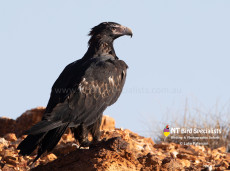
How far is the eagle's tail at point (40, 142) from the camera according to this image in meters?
6.53

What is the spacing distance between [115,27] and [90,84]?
159cm

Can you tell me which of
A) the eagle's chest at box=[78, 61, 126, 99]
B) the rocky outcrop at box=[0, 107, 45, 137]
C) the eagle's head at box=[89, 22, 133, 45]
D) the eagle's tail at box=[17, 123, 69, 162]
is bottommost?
the eagle's tail at box=[17, 123, 69, 162]

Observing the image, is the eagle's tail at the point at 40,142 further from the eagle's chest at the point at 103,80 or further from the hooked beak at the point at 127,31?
the hooked beak at the point at 127,31

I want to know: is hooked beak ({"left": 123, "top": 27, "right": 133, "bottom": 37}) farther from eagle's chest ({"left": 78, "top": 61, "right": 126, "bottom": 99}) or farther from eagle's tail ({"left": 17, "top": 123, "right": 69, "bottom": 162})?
eagle's tail ({"left": 17, "top": 123, "right": 69, "bottom": 162})

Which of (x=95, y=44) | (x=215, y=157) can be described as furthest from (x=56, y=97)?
(x=215, y=157)

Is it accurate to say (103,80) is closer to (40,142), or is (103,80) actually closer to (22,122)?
(40,142)

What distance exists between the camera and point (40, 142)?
A: 671 centimetres

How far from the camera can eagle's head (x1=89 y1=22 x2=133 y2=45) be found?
335 inches

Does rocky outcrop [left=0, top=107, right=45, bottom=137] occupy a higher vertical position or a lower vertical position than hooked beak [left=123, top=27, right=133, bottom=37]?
lower

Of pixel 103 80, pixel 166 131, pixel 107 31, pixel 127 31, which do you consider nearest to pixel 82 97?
pixel 103 80

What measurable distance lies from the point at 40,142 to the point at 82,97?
1.08 metres

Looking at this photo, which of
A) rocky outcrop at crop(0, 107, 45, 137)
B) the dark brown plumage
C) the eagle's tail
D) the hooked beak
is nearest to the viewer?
the eagle's tail

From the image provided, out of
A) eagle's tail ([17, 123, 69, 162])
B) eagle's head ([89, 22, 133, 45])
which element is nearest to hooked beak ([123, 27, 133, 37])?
eagle's head ([89, 22, 133, 45])

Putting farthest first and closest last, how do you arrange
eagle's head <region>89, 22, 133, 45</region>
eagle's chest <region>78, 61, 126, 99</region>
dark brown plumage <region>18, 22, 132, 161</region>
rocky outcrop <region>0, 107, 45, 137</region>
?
rocky outcrop <region>0, 107, 45, 137</region> → eagle's head <region>89, 22, 133, 45</region> → eagle's chest <region>78, 61, 126, 99</region> → dark brown plumage <region>18, 22, 132, 161</region>
